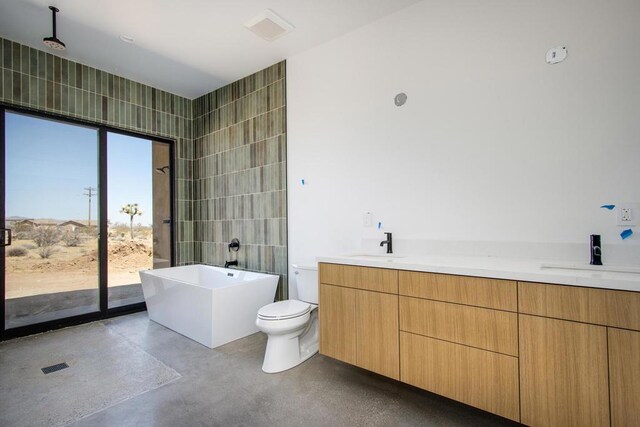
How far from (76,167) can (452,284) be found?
389 centimetres

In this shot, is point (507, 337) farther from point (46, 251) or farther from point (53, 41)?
point (46, 251)

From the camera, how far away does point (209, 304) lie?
2.52 m

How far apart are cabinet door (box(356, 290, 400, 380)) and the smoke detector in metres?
2.26

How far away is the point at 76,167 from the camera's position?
330 cm

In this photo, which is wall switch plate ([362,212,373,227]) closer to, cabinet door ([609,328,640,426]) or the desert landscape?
cabinet door ([609,328,640,426])

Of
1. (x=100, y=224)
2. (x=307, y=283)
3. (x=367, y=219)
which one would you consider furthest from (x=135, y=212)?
(x=367, y=219)

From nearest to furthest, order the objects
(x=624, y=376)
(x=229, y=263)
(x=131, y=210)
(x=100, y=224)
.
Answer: (x=624, y=376) < (x=100, y=224) < (x=229, y=263) < (x=131, y=210)

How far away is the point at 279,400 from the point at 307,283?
919 mm

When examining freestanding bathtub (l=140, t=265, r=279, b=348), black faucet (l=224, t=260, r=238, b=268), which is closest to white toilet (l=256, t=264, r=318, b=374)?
freestanding bathtub (l=140, t=265, r=279, b=348)

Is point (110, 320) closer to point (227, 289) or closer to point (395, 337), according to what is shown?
point (227, 289)

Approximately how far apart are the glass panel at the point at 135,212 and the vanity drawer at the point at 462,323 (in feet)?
11.3

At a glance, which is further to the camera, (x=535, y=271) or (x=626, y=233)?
(x=626, y=233)

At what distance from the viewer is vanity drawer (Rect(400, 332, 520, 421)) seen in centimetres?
137

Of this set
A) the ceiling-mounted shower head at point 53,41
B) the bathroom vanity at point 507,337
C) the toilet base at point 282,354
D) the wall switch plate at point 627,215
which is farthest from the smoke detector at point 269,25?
the wall switch plate at point 627,215
